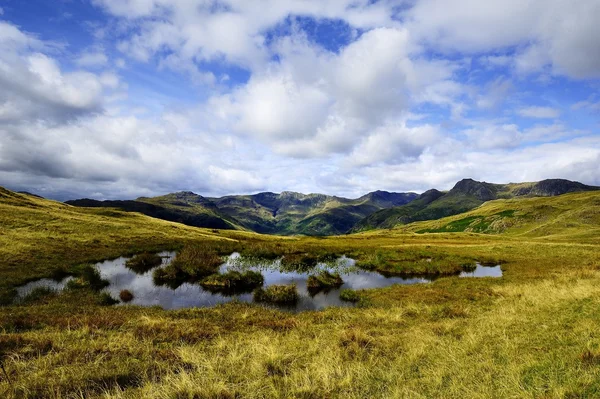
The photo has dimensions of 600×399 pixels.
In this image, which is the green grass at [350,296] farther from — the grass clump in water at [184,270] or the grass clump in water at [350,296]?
the grass clump in water at [184,270]

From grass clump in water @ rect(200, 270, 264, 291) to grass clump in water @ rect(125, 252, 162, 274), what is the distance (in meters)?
10.5

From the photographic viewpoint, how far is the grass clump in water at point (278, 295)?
26547 millimetres

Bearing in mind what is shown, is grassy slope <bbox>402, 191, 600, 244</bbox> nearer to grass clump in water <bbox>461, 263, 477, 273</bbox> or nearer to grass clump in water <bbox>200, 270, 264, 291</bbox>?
grass clump in water <bbox>461, 263, 477, 273</bbox>

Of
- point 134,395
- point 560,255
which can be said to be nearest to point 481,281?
point 560,255

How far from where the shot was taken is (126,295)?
85.0 ft

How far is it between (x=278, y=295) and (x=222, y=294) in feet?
18.4

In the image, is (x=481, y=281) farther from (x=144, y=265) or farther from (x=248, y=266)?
(x=144, y=265)

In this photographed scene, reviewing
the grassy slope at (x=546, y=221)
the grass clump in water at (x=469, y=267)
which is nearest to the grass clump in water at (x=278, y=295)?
the grass clump in water at (x=469, y=267)

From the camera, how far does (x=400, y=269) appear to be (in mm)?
42031

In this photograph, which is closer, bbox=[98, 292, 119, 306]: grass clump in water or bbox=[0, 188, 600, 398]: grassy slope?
bbox=[0, 188, 600, 398]: grassy slope

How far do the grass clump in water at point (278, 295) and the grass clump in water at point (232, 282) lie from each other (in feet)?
11.9

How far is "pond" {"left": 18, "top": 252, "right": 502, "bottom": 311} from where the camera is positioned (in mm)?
25375

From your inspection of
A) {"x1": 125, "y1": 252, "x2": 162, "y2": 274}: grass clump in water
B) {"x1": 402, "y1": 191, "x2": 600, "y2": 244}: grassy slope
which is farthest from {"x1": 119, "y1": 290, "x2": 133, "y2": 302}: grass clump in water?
{"x1": 402, "y1": 191, "x2": 600, "y2": 244}: grassy slope

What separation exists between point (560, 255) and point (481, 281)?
27.8 metres
